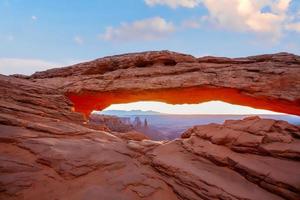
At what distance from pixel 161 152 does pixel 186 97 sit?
280 inches

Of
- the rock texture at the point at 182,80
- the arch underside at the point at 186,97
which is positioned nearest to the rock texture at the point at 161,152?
the rock texture at the point at 182,80

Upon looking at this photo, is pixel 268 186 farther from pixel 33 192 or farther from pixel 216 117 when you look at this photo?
pixel 216 117

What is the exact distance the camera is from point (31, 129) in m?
11.5

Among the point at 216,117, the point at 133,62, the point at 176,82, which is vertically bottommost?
the point at 216,117

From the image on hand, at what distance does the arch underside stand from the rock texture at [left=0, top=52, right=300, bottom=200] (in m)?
0.31

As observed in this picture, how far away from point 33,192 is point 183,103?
13199 millimetres

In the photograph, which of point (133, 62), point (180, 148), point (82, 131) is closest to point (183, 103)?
point (133, 62)

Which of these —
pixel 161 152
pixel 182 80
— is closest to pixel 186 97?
pixel 182 80

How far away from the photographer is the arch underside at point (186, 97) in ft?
52.7

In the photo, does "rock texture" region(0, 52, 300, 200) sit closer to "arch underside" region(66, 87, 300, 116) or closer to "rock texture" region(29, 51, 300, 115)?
"rock texture" region(29, 51, 300, 115)

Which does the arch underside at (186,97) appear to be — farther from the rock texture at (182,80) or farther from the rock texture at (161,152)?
the rock texture at (161,152)

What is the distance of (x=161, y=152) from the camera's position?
1205cm

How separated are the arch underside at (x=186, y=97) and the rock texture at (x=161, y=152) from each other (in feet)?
1.03

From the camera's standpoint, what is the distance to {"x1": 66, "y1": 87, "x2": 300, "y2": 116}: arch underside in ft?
52.7
